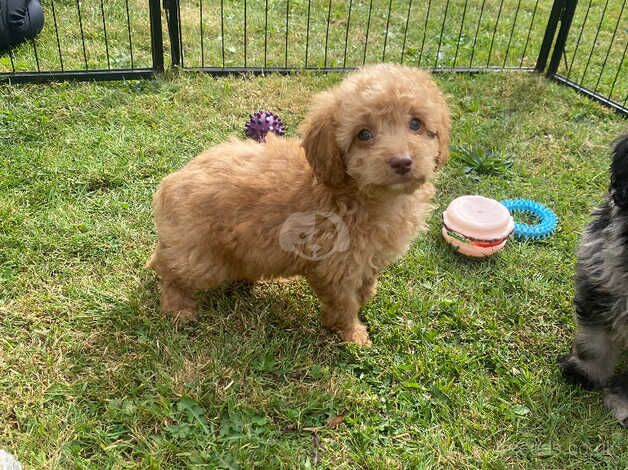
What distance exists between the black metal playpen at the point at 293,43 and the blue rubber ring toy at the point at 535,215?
241 cm

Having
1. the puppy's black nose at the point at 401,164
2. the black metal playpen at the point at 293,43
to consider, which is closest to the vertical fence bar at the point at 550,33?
the black metal playpen at the point at 293,43

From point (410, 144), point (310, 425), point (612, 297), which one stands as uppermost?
point (410, 144)

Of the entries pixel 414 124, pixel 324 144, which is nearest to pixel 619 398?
pixel 414 124

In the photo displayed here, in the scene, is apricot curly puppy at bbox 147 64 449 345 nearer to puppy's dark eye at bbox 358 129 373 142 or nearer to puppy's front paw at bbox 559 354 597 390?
puppy's dark eye at bbox 358 129 373 142

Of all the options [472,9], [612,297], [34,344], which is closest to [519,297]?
[612,297]

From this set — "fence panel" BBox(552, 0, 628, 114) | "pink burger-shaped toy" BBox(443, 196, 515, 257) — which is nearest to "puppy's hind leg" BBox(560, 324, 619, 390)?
"pink burger-shaped toy" BBox(443, 196, 515, 257)

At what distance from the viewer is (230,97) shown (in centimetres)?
579

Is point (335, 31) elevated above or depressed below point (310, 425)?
above

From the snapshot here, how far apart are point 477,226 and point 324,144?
160 cm

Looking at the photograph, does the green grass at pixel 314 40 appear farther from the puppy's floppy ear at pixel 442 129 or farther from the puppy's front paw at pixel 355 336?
the puppy's front paw at pixel 355 336

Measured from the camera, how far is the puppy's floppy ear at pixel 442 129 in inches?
110

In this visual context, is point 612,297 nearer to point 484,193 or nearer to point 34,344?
point 484,193

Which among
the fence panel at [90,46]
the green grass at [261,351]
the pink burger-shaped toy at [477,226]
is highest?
the fence panel at [90,46]

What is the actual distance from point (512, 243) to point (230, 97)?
3.27 m
